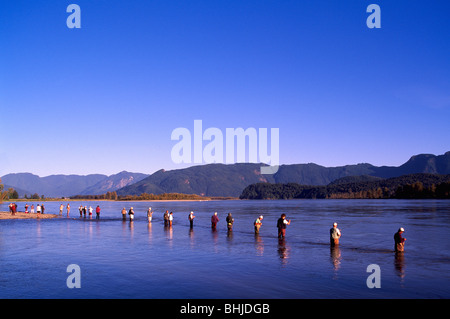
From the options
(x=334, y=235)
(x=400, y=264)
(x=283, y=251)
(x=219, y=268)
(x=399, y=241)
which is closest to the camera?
(x=219, y=268)

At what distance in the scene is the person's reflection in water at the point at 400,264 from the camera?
738 inches

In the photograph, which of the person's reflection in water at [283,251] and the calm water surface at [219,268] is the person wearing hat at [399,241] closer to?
the calm water surface at [219,268]

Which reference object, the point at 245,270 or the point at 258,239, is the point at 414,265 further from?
the point at 258,239

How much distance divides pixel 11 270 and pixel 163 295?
9.73 metres

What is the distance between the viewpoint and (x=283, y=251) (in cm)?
2636

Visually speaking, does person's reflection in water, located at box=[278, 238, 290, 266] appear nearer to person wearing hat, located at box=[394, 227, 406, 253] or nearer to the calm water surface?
the calm water surface

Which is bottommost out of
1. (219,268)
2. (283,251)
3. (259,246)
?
(259,246)

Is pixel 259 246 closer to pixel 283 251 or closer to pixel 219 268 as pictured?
pixel 283 251

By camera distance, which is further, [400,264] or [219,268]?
[400,264]

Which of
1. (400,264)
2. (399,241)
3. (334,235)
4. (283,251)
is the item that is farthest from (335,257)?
(399,241)

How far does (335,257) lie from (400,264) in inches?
150

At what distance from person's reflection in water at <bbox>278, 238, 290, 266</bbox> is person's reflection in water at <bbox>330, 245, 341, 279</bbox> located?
278 cm

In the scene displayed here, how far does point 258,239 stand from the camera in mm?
33406
